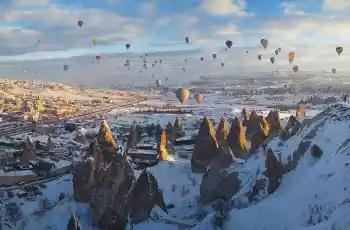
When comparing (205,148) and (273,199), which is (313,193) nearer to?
(273,199)

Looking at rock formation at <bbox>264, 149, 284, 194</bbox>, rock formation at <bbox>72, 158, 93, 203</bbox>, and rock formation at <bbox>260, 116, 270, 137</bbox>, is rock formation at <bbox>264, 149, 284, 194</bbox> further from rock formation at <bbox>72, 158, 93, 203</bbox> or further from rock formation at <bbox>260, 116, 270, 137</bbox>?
rock formation at <bbox>72, 158, 93, 203</bbox>

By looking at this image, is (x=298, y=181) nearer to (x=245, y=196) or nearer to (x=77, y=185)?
(x=245, y=196)

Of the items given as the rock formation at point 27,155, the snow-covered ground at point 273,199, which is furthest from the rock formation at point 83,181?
the rock formation at point 27,155

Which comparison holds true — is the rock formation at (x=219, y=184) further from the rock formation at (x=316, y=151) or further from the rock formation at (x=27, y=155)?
the rock formation at (x=27, y=155)

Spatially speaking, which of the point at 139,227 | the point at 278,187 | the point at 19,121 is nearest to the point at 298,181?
the point at 278,187

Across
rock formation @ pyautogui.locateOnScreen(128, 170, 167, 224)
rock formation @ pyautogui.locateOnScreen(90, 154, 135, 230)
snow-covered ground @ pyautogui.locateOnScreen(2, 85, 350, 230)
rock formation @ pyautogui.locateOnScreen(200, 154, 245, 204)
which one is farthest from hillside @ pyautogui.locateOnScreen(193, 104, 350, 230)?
rock formation @ pyautogui.locateOnScreen(90, 154, 135, 230)

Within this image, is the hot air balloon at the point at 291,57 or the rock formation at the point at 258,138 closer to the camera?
the rock formation at the point at 258,138
